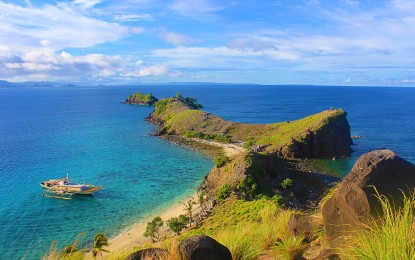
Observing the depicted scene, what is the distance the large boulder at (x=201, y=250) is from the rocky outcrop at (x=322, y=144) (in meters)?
60.4

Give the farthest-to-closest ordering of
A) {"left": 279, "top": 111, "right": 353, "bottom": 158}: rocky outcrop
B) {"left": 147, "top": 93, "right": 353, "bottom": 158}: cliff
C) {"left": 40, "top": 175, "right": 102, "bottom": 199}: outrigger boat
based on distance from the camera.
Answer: {"left": 147, "top": 93, "right": 353, "bottom": 158}: cliff
{"left": 279, "top": 111, "right": 353, "bottom": 158}: rocky outcrop
{"left": 40, "top": 175, "right": 102, "bottom": 199}: outrigger boat

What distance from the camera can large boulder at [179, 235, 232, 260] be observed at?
8.41 m

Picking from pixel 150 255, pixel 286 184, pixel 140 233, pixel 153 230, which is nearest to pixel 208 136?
pixel 286 184

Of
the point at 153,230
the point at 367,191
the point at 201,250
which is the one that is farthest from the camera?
the point at 153,230

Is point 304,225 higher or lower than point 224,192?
higher

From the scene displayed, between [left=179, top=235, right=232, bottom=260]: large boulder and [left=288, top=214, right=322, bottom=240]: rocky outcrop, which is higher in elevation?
[left=179, top=235, right=232, bottom=260]: large boulder

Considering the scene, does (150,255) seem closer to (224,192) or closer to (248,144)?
(224,192)

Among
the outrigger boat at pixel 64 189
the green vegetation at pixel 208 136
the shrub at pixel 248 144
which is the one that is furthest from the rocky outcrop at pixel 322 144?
the outrigger boat at pixel 64 189

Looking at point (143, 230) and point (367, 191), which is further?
point (143, 230)

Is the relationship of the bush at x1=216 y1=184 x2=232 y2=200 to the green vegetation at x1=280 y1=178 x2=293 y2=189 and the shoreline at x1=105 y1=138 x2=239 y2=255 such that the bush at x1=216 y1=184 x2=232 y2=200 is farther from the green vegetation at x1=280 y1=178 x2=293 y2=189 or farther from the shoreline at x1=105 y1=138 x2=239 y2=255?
the green vegetation at x1=280 y1=178 x2=293 y2=189

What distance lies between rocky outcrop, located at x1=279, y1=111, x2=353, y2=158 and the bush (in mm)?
26703

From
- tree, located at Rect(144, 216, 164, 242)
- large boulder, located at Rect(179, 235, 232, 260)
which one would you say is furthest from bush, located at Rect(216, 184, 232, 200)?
large boulder, located at Rect(179, 235, 232, 260)

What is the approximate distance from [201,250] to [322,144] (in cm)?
6734

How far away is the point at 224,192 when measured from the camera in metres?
43.6
